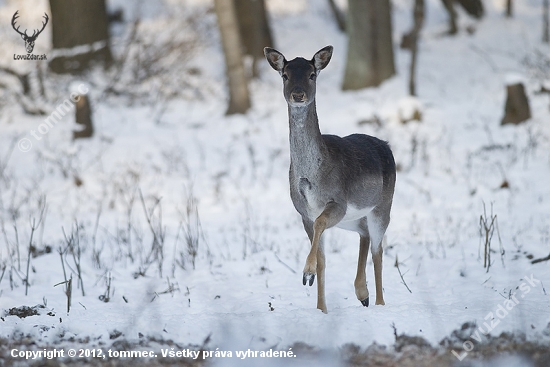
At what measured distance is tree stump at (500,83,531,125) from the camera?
11984 mm

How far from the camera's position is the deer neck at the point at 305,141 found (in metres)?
4.89

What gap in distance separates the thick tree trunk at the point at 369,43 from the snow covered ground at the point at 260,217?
0.43 meters

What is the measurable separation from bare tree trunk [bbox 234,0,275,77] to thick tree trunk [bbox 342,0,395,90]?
10.0 feet

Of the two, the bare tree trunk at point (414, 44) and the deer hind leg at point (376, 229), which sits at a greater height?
the bare tree trunk at point (414, 44)

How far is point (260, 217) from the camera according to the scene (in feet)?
28.7

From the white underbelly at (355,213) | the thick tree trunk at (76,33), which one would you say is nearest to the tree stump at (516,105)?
the white underbelly at (355,213)

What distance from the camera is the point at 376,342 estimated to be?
399 cm

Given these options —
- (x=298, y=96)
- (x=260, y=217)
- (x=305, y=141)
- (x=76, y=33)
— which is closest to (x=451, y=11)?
(x=76, y=33)

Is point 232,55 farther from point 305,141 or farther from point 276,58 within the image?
point 305,141

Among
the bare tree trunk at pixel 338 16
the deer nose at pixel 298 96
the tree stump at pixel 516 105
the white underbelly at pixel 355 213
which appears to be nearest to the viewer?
the deer nose at pixel 298 96

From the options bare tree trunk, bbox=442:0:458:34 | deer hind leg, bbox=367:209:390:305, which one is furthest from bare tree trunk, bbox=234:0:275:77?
deer hind leg, bbox=367:209:390:305

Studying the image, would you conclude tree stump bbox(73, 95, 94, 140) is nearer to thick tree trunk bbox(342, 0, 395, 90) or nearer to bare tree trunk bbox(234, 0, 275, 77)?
bare tree trunk bbox(234, 0, 275, 77)

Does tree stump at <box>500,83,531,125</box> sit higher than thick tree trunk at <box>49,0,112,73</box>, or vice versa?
→ thick tree trunk at <box>49,0,112,73</box>

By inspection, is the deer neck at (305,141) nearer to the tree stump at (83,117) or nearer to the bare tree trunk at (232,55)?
the tree stump at (83,117)
